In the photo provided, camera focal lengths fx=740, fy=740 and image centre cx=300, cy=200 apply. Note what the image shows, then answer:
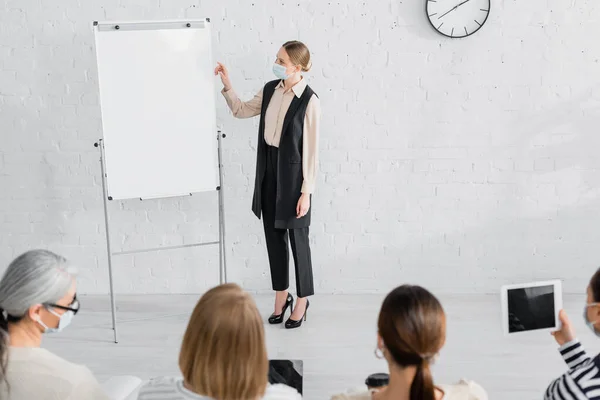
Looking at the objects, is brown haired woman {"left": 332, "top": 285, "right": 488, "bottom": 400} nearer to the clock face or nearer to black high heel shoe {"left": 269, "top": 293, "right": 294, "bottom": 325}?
black high heel shoe {"left": 269, "top": 293, "right": 294, "bottom": 325}

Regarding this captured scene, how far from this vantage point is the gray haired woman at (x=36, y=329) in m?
1.82

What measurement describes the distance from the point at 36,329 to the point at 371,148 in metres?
2.47

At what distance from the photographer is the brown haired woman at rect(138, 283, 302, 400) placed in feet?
5.37

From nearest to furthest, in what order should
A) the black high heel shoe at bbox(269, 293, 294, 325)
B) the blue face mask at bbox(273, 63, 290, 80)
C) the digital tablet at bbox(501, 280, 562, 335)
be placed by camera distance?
the digital tablet at bbox(501, 280, 562, 335) → the blue face mask at bbox(273, 63, 290, 80) → the black high heel shoe at bbox(269, 293, 294, 325)

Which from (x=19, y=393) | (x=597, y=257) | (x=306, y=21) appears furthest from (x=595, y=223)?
(x=19, y=393)

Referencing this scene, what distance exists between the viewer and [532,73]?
13.0 ft

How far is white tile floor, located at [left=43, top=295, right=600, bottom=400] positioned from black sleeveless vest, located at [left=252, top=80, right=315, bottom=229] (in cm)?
59

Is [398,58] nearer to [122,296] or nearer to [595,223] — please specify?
[595,223]

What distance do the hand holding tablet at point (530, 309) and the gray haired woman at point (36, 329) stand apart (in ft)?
3.70

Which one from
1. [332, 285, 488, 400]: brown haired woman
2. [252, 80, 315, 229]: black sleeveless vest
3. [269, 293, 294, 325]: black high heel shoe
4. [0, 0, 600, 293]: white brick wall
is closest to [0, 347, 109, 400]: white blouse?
[332, 285, 488, 400]: brown haired woman

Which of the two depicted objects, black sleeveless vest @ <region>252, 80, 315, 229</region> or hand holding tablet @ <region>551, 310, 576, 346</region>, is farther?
black sleeveless vest @ <region>252, 80, 315, 229</region>

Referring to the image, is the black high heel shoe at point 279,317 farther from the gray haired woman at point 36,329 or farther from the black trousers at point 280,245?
the gray haired woman at point 36,329

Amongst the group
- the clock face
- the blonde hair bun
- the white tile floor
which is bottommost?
the white tile floor

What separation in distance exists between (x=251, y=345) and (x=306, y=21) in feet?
8.59
